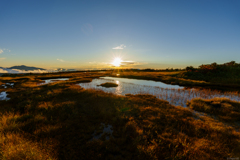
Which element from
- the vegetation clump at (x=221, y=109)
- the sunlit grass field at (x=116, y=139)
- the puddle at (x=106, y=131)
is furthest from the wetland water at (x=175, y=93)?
the puddle at (x=106, y=131)

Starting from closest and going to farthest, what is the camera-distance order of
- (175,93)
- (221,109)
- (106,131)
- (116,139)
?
(116,139)
(106,131)
(221,109)
(175,93)

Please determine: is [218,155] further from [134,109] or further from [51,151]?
[51,151]

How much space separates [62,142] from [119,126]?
15.3ft

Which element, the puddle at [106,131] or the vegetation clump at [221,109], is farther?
the vegetation clump at [221,109]

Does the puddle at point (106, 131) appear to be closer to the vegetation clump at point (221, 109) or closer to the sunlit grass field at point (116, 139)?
the sunlit grass field at point (116, 139)

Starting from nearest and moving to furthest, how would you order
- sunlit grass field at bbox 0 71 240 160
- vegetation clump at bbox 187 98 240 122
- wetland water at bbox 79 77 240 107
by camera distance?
sunlit grass field at bbox 0 71 240 160 → vegetation clump at bbox 187 98 240 122 → wetland water at bbox 79 77 240 107

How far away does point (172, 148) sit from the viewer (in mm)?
6652

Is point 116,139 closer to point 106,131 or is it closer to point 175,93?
point 106,131

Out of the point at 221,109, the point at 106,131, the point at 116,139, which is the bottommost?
the point at 106,131

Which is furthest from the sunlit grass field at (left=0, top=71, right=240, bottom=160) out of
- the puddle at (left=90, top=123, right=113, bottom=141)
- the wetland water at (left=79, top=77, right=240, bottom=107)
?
the wetland water at (left=79, top=77, right=240, bottom=107)

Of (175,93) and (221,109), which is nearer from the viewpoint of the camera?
(221,109)

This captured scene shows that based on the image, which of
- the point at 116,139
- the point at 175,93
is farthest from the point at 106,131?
the point at 175,93

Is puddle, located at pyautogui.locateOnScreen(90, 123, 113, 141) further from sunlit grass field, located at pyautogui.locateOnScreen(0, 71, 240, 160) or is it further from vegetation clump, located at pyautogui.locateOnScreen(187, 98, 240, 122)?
vegetation clump, located at pyautogui.locateOnScreen(187, 98, 240, 122)

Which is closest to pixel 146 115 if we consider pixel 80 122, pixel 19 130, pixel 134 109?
pixel 134 109
